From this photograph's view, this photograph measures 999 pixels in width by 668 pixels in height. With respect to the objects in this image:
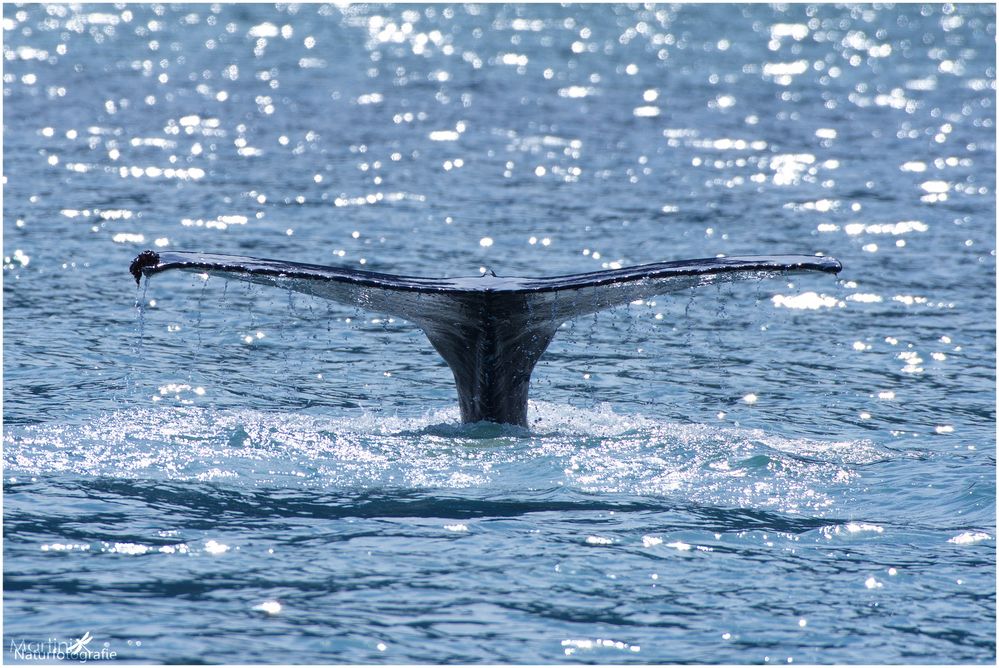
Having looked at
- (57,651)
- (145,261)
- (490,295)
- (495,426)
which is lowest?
(57,651)

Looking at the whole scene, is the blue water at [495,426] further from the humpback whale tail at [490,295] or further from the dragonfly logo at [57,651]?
the humpback whale tail at [490,295]

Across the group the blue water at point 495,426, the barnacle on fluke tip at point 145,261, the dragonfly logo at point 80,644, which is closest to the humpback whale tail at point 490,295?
the barnacle on fluke tip at point 145,261

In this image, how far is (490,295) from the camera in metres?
10.9

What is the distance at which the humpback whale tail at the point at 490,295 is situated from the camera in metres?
10.3

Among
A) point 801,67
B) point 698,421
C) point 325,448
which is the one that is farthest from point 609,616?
point 801,67

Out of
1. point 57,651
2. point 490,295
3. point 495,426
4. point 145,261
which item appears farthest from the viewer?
point 495,426

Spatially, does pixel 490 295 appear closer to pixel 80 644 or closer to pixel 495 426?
pixel 495 426

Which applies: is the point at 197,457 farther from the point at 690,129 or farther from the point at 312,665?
the point at 690,129

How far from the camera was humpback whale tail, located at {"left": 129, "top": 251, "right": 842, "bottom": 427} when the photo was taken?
10312 millimetres

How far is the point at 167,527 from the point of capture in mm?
9867

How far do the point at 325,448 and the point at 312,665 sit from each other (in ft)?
13.3

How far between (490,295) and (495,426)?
1.61 m

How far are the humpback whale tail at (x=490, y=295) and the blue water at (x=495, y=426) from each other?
0.51 metres

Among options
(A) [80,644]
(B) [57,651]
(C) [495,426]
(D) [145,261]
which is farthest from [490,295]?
(B) [57,651]
